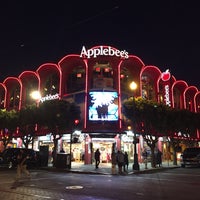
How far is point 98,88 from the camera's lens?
36.4 meters

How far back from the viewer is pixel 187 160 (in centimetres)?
2825

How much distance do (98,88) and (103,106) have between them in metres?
2.70

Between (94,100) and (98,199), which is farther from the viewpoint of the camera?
(94,100)

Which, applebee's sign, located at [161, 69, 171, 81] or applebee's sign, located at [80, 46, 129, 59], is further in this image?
applebee's sign, located at [161, 69, 171, 81]

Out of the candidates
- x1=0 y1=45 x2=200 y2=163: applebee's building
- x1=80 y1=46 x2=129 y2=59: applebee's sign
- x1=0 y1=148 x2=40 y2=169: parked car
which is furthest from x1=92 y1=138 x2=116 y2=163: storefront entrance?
x1=80 y1=46 x2=129 y2=59: applebee's sign

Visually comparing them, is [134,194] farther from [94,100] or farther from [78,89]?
[78,89]

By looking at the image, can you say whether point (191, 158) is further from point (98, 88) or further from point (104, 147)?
point (98, 88)

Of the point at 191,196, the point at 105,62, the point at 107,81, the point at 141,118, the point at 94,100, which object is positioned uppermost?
the point at 105,62

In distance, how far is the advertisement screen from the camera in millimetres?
35094

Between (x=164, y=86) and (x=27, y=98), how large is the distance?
22.5 m

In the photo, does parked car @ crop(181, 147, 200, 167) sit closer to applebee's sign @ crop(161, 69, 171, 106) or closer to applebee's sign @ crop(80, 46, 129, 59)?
applebee's sign @ crop(161, 69, 171, 106)

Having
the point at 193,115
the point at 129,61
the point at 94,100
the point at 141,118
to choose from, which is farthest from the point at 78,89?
the point at 193,115

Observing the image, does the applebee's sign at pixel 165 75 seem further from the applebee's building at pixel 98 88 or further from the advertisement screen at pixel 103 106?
the advertisement screen at pixel 103 106

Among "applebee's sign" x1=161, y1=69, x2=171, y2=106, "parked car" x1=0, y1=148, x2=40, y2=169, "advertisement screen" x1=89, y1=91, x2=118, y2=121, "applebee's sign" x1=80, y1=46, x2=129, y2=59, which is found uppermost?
"applebee's sign" x1=80, y1=46, x2=129, y2=59
